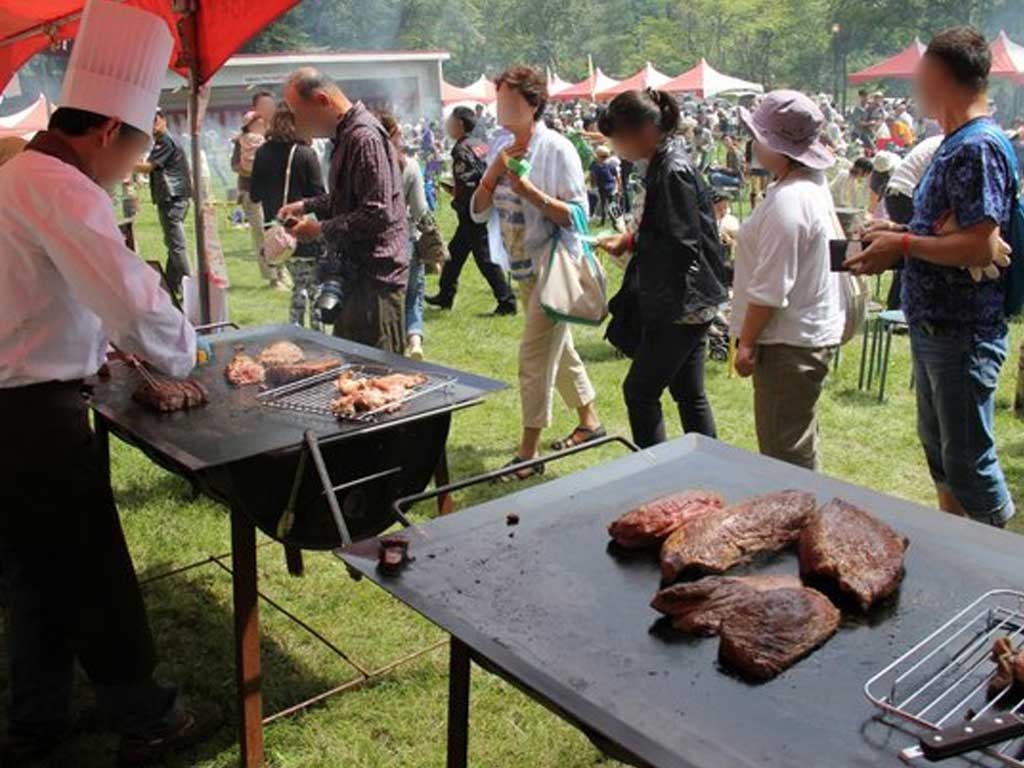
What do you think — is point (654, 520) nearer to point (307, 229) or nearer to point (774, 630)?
point (774, 630)

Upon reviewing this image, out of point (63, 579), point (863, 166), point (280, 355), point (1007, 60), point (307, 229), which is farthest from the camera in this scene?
point (1007, 60)

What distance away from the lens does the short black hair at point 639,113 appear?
4.09 meters

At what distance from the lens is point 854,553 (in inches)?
78.0

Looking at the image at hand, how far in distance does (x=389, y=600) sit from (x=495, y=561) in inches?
81.7

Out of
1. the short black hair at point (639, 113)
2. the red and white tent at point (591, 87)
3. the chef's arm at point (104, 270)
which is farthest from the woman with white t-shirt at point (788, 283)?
the red and white tent at point (591, 87)

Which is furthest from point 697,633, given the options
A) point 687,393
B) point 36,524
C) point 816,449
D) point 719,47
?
point 719,47

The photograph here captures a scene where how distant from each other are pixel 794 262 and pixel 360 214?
7.28ft

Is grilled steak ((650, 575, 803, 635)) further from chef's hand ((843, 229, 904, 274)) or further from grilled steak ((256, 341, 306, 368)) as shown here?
grilled steak ((256, 341, 306, 368))

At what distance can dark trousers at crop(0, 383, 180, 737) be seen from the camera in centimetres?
276

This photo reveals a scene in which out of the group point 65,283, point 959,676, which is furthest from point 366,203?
point 959,676

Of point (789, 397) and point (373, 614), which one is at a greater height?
point (789, 397)

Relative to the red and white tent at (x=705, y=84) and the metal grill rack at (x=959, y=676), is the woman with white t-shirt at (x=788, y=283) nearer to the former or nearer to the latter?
the metal grill rack at (x=959, y=676)

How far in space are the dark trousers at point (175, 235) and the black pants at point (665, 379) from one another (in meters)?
6.83

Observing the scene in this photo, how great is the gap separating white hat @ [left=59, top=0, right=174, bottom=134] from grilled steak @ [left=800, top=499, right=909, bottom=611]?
2.27 meters
